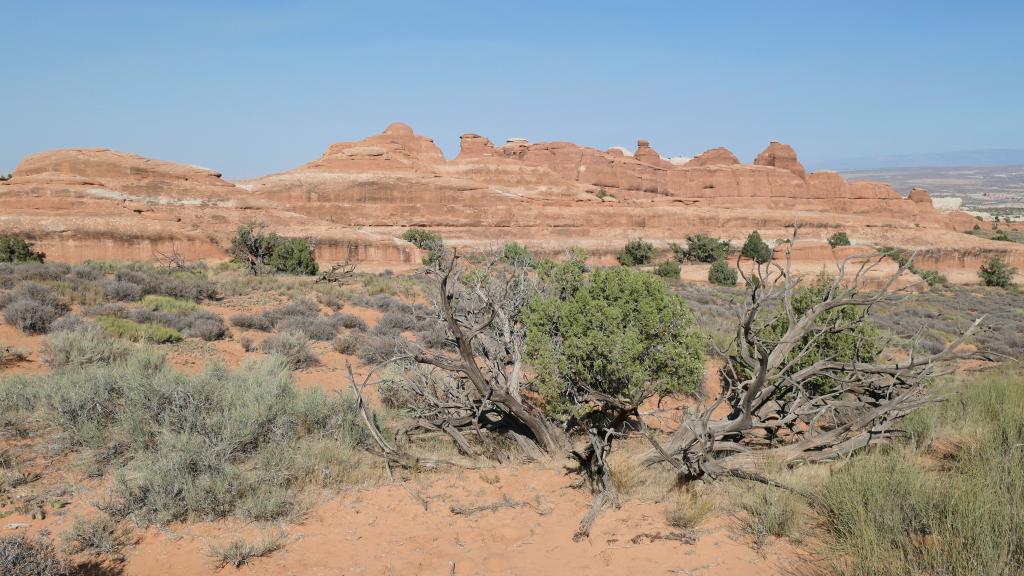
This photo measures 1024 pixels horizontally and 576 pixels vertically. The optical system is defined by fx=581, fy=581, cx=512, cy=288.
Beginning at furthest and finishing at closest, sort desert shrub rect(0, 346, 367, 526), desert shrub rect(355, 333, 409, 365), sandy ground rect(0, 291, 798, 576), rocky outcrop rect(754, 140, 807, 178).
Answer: rocky outcrop rect(754, 140, 807, 178) → desert shrub rect(355, 333, 409, 365) → desert shrub rect(0, 346, 367, 526) → sandy ground rect(0, 291, 798, 576)

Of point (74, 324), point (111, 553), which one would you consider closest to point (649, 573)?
point (111, 553)

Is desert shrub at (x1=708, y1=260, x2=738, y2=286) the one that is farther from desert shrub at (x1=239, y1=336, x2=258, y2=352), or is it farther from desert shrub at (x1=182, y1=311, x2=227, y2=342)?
desert shrub at (x1=182, y1=311, x2=227, y2=342)

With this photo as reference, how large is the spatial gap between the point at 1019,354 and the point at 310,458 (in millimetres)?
14823

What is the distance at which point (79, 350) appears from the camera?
812 cm

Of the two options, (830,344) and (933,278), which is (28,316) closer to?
(830,344)

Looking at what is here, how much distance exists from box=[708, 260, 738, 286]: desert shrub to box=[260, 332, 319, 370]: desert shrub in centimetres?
2413

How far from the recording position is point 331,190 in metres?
48.1

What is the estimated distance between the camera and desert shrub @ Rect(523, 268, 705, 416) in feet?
19.2

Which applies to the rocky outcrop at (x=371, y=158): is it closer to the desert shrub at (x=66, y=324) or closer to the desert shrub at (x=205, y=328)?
the desert shrub at (x=205, y=328)

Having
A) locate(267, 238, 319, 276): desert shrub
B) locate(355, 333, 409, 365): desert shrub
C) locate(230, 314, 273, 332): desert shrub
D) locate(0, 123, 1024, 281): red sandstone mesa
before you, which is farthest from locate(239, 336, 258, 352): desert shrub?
locate(0, 123, 1024, 281): red sandstone mesa

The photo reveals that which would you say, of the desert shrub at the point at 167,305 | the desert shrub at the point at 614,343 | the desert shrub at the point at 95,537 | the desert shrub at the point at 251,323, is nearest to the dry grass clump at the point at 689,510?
the desert shrub at the point at 614,343

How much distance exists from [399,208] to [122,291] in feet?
114

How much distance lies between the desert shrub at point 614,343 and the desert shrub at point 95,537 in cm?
366

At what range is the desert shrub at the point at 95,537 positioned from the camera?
3.88 metres
